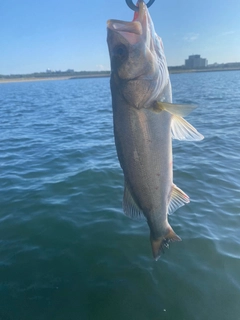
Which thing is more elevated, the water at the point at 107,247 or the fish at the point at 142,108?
the fish at the point at 142,108

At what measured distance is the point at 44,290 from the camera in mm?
4559

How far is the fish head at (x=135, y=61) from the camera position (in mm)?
2615

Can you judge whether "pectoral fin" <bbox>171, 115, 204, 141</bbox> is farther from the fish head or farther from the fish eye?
the fish eye

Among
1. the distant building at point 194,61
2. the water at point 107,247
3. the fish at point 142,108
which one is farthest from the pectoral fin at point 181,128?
the distant building at point 194,61

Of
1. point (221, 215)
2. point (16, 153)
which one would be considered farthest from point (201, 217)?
point (16, 153)

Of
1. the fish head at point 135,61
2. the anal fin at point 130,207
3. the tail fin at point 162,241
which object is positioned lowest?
the tail fin at point 162,241

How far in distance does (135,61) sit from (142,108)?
465mm

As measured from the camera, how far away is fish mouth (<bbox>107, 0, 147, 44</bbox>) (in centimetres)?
257

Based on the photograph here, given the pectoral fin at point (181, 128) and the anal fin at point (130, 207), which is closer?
the pectoral fin at point (181, 128)

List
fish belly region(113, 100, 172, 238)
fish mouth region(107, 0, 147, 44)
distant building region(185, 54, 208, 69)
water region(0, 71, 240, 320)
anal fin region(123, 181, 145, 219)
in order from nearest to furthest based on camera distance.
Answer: fish mouth region(107, 0, 147, 44) < fish belly region(113, 100, 172, 238) < anal fin region(123, 181, 145, 219) < water region(0, 71, 240, 320) < distant building region(185, 54, 208, 69)

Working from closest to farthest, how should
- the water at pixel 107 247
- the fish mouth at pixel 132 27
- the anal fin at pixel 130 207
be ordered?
the fish mouth at pixel 132 27, the anal fin at pixel 130 207, the water at pixel 107 247

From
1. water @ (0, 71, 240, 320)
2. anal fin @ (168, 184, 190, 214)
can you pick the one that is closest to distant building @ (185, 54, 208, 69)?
water @ (0, 71, 240, 320)

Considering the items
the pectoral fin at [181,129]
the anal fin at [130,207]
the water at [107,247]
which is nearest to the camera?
the pectoral fin at [181,129]

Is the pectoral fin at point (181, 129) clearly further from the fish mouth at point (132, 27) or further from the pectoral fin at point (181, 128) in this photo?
the fish mouth at point (132, 27)
